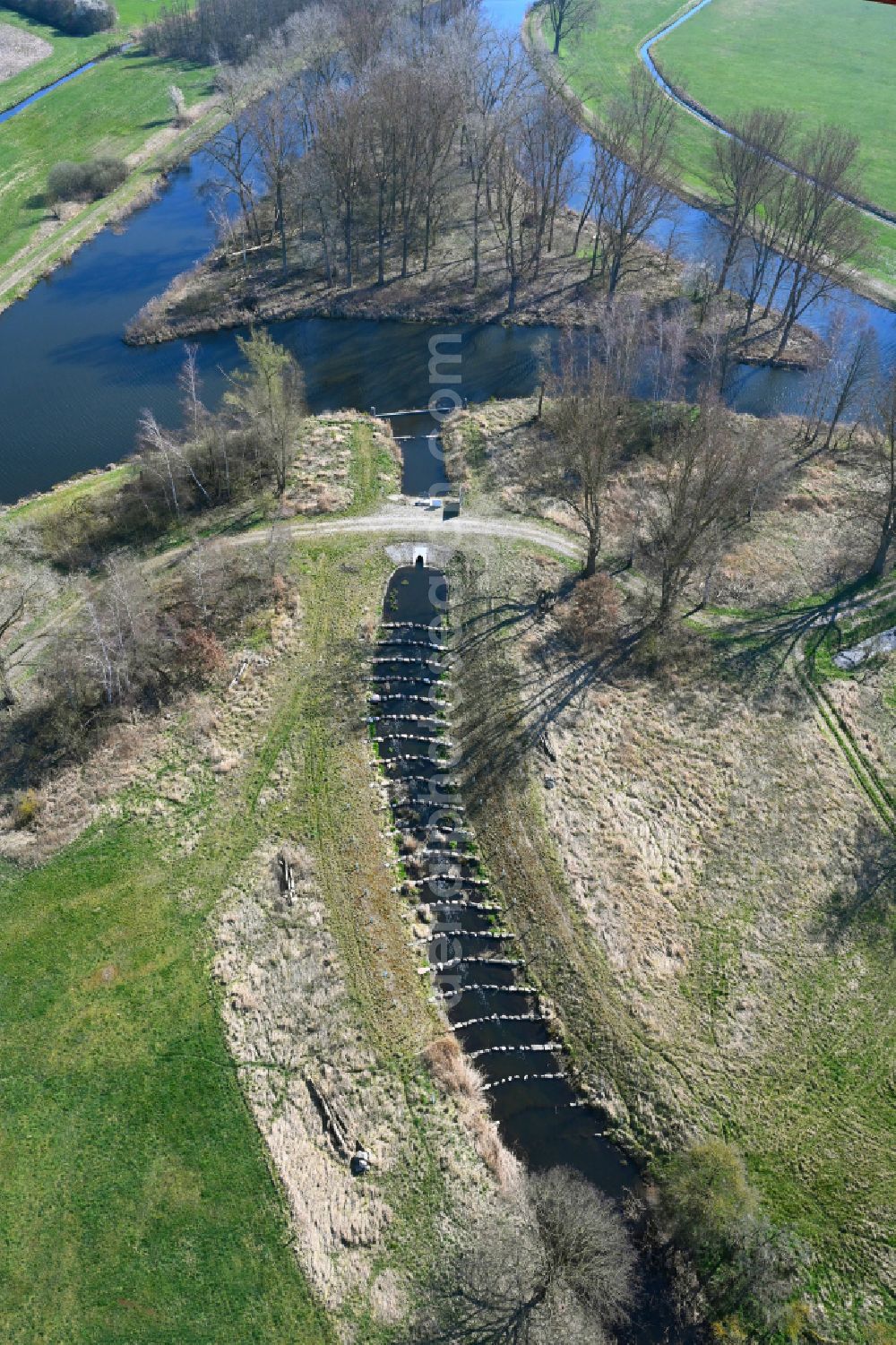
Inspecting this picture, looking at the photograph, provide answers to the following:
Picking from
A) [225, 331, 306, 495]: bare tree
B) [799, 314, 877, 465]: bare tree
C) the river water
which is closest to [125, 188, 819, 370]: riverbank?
the river water

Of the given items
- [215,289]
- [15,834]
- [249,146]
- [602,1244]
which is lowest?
[602,1244]

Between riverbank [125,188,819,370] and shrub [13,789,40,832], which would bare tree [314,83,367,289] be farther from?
shrub [13,789,40,832]

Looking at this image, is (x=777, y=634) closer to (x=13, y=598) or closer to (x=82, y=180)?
(x=13, y=598)

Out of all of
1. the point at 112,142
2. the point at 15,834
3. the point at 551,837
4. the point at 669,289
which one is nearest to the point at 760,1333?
the point at 551,837

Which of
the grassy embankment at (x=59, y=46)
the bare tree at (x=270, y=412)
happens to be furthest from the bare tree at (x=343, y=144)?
the grassy embankment at (x=59, y=46)

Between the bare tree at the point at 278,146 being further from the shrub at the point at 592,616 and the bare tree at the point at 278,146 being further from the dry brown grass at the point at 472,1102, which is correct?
the dry brown grass at the point at 472,1102

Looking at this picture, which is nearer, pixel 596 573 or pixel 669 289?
pixel 596 573

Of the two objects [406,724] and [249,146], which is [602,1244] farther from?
[249,146]

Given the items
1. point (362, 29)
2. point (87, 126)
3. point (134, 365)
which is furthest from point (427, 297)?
point (87, 126)
